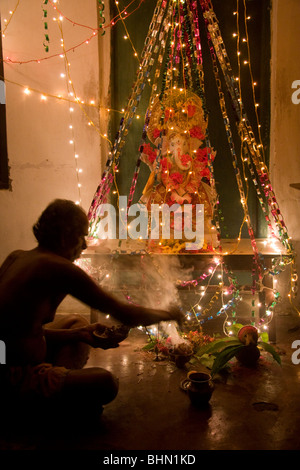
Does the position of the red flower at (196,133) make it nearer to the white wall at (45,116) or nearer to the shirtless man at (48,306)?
the white wall at (45,116)

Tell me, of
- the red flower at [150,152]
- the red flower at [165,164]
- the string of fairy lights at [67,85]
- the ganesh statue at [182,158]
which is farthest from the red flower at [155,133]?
the string of fairy lights at [67,85]

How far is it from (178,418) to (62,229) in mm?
1719

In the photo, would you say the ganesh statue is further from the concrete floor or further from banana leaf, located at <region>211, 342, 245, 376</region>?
the concrete floor

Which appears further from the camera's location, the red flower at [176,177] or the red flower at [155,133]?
the red flower at [155,133]

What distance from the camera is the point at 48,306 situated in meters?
2.44

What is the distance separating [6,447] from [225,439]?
150cm

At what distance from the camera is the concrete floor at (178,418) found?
2416mm

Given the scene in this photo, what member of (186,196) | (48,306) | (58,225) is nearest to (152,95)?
(186,196)

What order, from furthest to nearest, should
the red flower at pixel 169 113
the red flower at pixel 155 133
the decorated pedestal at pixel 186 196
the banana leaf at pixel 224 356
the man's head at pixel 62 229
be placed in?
the red flower at pixel 155 133 → the red flower at pixel 169 113 → the decorated pedestal at pixel 186 196 → the banana leaf at pixel 224 356 → the man's head at pixel 62 229

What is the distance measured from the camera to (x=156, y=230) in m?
4.67

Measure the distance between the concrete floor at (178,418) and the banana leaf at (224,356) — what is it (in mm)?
129

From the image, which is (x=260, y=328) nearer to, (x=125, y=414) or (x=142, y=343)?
(x=142, y=343)

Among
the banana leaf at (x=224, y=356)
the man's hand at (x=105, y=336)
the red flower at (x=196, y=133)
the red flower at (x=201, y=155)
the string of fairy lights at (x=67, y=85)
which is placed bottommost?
the banana leaf at (x=224, y=356)

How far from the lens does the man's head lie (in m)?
2.53
